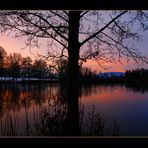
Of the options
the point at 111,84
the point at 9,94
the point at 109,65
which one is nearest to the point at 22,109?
the point at 9,94

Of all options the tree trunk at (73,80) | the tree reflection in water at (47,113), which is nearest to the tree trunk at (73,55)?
the tree trunk at (73,80)

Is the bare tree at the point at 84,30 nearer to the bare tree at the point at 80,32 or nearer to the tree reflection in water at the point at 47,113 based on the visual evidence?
the bare tree at the point at 80,32

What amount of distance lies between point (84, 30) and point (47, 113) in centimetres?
138

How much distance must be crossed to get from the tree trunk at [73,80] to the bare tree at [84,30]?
0.12 metres

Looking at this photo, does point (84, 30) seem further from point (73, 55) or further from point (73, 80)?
point (73, 80)

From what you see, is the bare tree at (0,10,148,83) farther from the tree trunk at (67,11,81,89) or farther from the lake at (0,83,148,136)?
the lake at (0,83,148,136)

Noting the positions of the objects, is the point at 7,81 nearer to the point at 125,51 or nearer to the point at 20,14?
→ the point at 20,14

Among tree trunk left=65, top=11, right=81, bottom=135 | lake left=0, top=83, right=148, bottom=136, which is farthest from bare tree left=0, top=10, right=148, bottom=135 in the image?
lake left=0, top=83, right=148, bottom=136

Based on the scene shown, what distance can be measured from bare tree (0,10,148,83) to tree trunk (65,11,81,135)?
0.41ft

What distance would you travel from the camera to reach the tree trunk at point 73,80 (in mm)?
3865

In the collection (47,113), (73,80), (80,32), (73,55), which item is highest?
(80,32)

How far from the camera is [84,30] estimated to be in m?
4.29

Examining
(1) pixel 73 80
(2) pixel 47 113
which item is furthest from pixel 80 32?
(2) pixel 47 113
